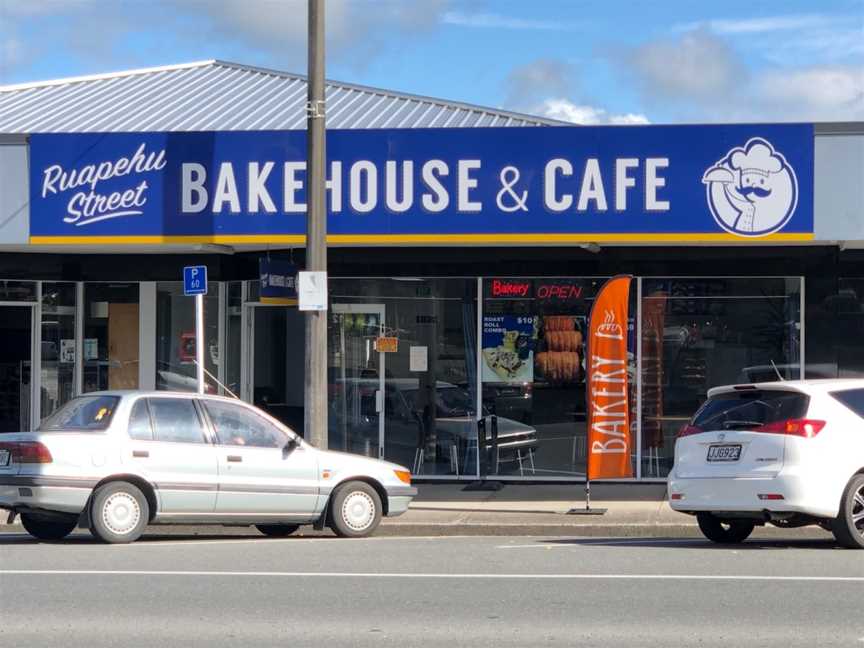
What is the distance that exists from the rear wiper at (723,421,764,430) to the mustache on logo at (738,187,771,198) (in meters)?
4.81

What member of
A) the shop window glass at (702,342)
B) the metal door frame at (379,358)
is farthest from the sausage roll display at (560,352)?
the metal door frame at (379,358)

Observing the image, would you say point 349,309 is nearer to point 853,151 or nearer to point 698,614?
point 853,151

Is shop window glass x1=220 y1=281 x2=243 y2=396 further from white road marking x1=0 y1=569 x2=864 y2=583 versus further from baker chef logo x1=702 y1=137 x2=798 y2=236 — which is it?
white road marking x1=0 y1=569 x2=864 y2=583

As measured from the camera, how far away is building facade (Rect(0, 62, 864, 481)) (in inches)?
645

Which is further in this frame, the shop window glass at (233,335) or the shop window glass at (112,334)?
the shop window glass at (112,334)

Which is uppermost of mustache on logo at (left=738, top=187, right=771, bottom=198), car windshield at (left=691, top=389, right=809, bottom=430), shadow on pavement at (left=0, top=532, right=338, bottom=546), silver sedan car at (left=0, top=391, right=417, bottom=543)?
mustache on logo at (left=738, top=187, right=771, bottom=198)

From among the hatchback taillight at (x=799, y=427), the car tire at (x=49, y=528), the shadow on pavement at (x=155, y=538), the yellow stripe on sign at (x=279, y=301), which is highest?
the yellow stripe on sign at (x=279, y=301)

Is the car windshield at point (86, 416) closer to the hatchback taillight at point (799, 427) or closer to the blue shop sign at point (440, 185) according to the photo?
the blue shop sign at point (440, 185)

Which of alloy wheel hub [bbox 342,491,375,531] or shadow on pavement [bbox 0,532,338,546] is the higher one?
alloy wheel hub [bbox 342,491,375,531]

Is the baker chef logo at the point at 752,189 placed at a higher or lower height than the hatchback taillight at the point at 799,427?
higher

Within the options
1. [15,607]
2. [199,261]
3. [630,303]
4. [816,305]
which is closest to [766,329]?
[816,305]

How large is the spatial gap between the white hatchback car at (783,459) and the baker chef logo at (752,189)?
4326 millimetres

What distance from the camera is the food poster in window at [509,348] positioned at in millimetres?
18500

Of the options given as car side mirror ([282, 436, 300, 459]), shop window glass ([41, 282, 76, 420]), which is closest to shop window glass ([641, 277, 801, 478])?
car side mirror ([282, 436, 300, 459])
